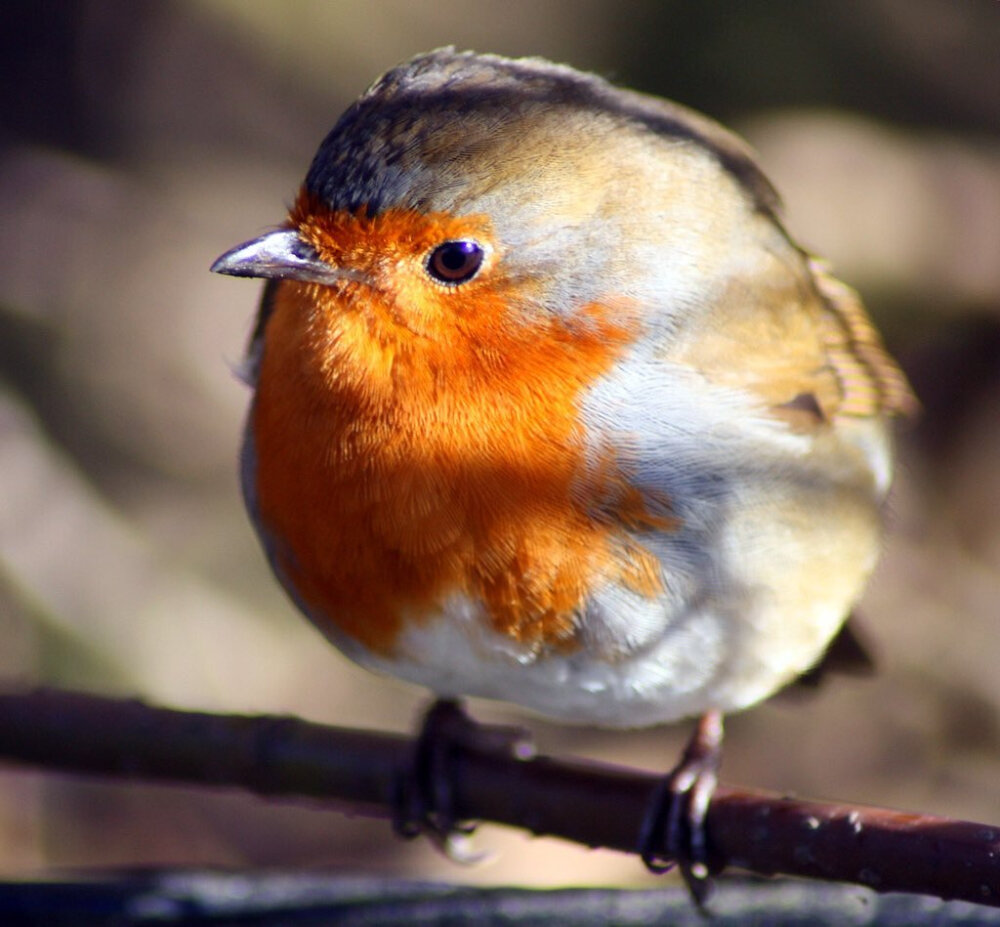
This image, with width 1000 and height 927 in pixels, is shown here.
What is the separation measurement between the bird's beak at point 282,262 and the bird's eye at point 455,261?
0.13 meters

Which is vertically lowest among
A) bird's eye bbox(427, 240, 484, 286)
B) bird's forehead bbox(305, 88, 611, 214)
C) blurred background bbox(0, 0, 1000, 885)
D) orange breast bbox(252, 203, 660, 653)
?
blurred background bbox(0, 0, 1000, 885)

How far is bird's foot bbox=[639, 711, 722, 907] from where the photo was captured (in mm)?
2838

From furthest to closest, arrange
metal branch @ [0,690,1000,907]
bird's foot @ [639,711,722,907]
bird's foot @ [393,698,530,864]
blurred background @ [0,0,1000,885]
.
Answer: blurred background @ [0,0,1000,885], bird's foot @ [393,698,530,864], bird's foot @ [639,711,722,907], metal branch @ [0,690,1000,907]

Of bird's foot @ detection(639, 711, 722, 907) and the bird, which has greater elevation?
the bird

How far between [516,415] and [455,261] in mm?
288

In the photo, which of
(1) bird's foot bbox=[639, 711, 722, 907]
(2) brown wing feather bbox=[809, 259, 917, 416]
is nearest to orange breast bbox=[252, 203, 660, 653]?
(1) bird's foot bbox=[639, 711, 722, 907]

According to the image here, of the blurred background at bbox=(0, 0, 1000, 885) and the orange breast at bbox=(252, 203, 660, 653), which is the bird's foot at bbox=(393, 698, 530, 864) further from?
the blurred background at bbox=(0, 0, 1000, 885)

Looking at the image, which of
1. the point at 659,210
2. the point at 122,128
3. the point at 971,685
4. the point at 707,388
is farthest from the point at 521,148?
the point at 122,128

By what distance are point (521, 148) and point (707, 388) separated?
0.58m

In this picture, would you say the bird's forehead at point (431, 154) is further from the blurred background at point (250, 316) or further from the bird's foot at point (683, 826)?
the blurred background at point (250, 316)

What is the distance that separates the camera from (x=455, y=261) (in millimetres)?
2555

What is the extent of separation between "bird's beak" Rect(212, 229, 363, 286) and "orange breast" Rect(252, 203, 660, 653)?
1.0 inches

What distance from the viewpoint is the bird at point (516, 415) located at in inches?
99.5

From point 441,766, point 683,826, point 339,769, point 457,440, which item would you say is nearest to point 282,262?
point 457,440
